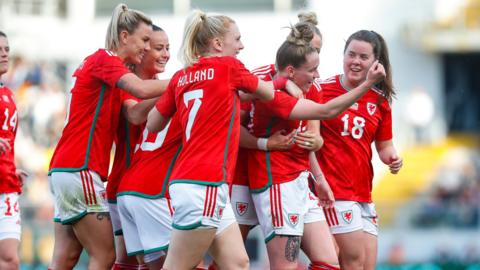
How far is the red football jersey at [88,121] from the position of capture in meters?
7.81

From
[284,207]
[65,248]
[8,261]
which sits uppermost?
[284,207]

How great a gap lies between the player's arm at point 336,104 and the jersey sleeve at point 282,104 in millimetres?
30

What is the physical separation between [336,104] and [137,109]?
1498 mm

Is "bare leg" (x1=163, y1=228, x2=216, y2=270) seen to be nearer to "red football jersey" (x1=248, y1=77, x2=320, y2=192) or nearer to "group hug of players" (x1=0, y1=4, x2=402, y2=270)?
"group hug of players" (x1=0, y1=4, x2=402, y2=270)

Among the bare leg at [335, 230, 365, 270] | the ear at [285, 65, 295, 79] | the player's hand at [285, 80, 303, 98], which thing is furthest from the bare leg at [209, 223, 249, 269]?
the bare leg at [335, 230, 365, 270]

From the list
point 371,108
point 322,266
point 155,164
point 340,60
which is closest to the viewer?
point 155,164

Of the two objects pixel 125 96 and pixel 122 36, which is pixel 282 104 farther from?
pixel 122 36

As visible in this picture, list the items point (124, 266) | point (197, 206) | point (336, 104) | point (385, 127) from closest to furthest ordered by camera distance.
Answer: point (197, 206), point (336, 104), point (124, 266), point (385, 127)

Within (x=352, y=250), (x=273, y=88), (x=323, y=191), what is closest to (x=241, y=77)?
(x=273, y=88)

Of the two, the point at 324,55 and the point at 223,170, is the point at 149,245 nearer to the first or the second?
the point at 223,170

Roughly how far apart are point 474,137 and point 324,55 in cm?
622

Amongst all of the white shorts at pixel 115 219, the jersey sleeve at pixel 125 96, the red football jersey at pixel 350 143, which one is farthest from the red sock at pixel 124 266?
the red football jersey at pixel 350 143

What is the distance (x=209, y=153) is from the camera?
6.97 m

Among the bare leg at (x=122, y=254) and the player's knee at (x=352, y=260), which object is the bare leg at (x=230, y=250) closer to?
the bare leg at (x=122, y=254)
